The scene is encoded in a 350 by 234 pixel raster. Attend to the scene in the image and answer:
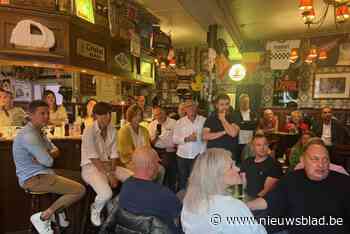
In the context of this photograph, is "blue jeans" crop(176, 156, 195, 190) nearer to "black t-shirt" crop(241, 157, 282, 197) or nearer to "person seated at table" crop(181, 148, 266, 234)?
"black t-shirt" crop(241, 157, 282, 197)

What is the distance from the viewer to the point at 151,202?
1773mm

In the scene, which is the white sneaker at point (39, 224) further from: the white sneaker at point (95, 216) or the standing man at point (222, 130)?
the standing man at point (222, 130)

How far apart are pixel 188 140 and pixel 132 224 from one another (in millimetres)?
2228

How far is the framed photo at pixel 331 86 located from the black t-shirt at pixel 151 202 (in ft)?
26.7

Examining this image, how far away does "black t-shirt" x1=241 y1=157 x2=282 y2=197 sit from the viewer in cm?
268

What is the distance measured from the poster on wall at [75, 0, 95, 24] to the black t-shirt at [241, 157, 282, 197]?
282 cm

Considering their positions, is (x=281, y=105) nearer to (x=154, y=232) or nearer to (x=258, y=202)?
(x=258, y=202)

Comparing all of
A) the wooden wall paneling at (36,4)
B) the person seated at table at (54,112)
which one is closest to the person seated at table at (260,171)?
the wooden wall paneling at (36,4)

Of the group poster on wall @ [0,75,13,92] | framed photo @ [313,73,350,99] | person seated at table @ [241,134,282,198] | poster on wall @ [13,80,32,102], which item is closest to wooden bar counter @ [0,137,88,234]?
person seated at table @ [241,134,282,198]

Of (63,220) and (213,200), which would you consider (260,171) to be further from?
(63,220)

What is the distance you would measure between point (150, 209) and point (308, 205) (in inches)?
41.1

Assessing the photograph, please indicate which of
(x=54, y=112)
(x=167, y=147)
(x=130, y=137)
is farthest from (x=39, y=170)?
(x=54, y=112)

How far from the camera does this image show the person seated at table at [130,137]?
370cm

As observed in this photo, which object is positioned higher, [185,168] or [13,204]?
[185,168]
